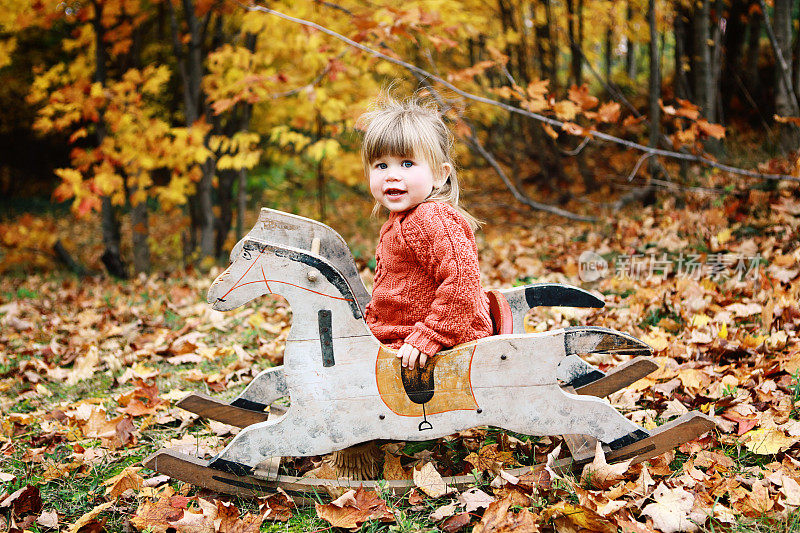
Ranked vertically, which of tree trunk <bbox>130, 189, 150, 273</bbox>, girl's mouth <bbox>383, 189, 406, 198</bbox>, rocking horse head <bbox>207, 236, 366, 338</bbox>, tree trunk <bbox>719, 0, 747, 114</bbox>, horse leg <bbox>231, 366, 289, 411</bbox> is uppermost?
tree trunk <bbox>719, 0, 747, 114</bbox>

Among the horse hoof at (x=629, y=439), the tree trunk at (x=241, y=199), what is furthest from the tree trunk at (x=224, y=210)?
the horse hoof at (x=629, y=439)

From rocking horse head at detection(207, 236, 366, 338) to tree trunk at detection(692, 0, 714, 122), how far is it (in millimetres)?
4866

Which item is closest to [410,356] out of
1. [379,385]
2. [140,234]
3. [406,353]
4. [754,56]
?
[406,353]

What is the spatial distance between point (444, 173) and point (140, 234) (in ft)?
21.3

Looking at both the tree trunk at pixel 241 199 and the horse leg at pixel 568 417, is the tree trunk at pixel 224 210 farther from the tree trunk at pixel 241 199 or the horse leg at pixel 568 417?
the horse leg at pixel 568 417

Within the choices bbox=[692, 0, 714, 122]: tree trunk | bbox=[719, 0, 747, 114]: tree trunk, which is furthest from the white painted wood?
bbox=[719, 0, 747, 114]: tree trunk

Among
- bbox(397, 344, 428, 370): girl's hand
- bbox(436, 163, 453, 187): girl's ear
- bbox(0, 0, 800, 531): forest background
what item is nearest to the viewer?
bbox(397, 344, 428, 370): girl's hand

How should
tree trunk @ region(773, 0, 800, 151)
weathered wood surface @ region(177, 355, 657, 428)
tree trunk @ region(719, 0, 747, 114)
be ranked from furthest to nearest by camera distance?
tree trunk @ region(719, 0, 747, 114) < tree trunk @ region(773, 0, 800, 151) < weathered wood surface @ region(177, 355, 657, 428)

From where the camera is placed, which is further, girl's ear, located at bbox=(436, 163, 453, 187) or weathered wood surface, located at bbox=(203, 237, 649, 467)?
girl's ear, located at bbox=(436, 163, 453, 187)

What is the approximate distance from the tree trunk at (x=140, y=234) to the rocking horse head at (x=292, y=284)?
6.06 meters

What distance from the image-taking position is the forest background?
2535 millimetres

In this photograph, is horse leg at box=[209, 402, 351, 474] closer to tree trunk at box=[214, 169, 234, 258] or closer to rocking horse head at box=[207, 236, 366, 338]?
rocking horse head at box=[207, 236, 366, 338]

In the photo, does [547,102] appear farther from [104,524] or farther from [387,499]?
[104,524]

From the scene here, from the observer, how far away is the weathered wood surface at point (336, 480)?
193 centimetres
